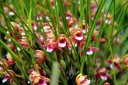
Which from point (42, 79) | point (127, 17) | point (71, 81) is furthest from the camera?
point (127, 17)

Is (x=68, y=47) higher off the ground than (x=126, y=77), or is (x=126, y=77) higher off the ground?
(x=68, y=47)

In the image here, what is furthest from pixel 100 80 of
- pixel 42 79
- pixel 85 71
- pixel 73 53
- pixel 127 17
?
pixel 127 17

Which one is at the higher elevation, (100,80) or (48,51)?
(48,51)

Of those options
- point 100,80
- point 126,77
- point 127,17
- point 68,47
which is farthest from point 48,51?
point 127,17

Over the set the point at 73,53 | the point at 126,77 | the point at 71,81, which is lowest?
the point at 126,77

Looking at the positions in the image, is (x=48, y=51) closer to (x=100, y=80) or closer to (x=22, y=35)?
(x=22, y=35)

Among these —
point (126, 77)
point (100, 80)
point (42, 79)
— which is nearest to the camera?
A: point (42, 79)

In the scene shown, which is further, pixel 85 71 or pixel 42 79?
pixel 85 71

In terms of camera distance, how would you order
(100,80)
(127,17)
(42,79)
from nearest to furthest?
(42,79) < (100,80) < (127,17)

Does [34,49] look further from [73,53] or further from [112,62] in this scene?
[112,62]
